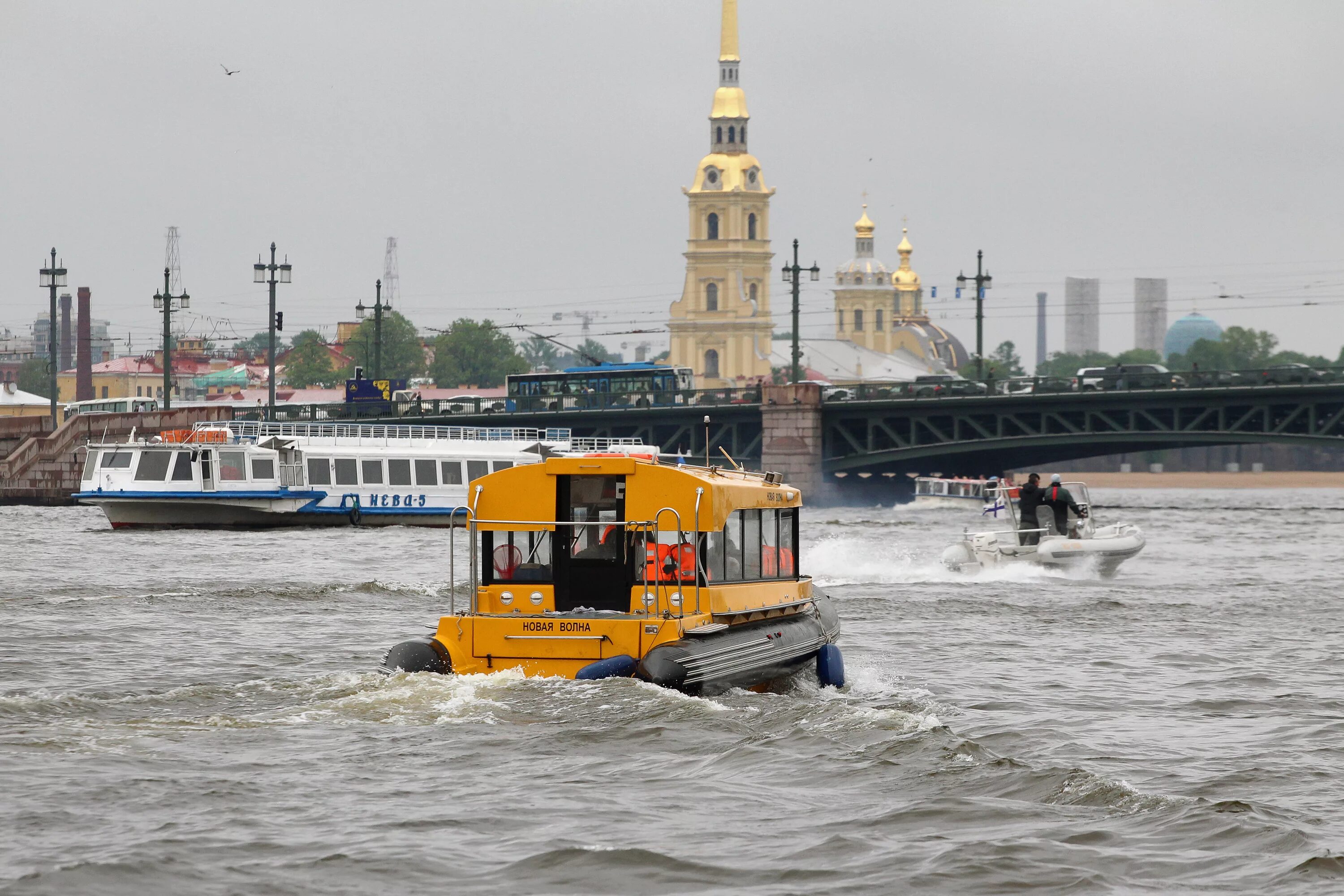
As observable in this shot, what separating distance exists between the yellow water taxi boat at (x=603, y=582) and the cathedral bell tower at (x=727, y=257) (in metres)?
161

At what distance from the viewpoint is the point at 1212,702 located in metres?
17.3

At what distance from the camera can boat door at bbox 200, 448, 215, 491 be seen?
50.5 meters

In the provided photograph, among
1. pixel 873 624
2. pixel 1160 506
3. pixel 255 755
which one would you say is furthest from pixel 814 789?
pixel 1160 506

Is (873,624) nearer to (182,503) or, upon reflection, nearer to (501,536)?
(501,536)

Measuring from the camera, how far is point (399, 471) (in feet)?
182

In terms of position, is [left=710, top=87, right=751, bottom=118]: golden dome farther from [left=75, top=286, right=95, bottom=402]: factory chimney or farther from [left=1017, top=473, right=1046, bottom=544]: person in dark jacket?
[left=1017, top=473, right=1046, bottom=544]: person in dark jacket

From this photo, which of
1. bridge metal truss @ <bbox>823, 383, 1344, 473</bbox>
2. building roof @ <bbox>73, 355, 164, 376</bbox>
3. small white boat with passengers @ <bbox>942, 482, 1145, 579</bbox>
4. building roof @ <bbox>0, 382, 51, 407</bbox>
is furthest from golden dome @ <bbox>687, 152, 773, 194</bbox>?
small white boat with passengers @ <bbox>942, 482, 1145, 579</bbox>

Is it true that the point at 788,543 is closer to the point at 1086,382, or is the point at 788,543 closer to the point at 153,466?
the point at 153,466

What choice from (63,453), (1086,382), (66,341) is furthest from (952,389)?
(66,341)

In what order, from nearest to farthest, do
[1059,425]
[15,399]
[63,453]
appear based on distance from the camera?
[1059,425] < [63,453] < [15,399]

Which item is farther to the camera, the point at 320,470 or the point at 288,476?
the point at 320,470

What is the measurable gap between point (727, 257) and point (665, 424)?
105m

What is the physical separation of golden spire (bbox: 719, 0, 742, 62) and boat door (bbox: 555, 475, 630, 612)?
169 meters

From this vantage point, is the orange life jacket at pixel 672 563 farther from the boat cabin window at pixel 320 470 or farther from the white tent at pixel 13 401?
the white tent at pixel 13 401
